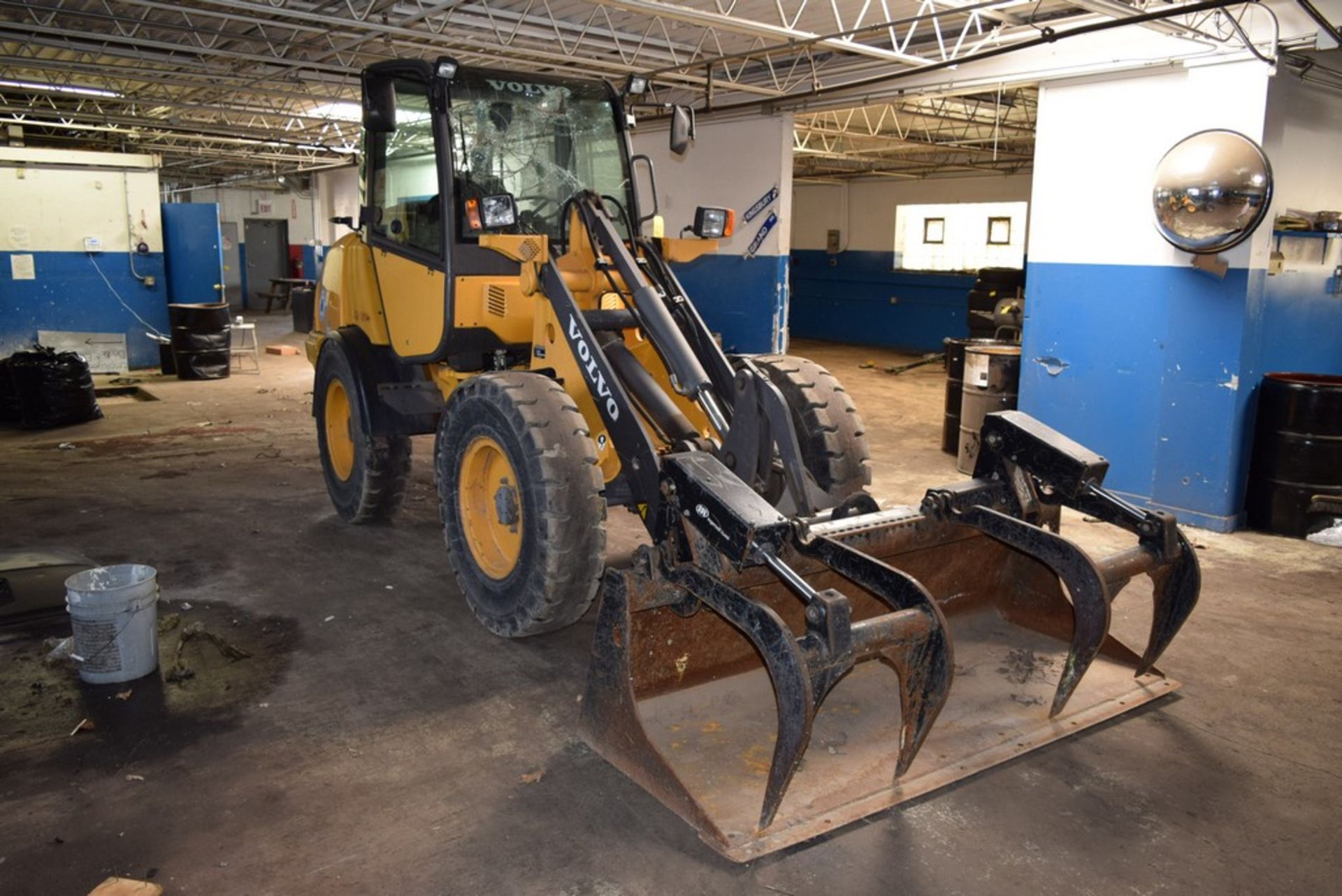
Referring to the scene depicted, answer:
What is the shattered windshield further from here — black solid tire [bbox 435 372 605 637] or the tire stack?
the tire stack

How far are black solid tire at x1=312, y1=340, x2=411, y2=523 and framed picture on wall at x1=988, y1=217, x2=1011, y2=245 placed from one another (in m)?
14.6

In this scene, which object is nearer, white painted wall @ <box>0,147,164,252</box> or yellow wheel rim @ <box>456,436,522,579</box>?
yellow wheel rim @ <box>456,436,522,579</box>

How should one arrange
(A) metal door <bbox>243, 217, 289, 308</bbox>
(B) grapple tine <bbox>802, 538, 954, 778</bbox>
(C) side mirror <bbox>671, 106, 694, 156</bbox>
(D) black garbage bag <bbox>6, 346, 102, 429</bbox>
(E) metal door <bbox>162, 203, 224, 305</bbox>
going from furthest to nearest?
1. (A) metal door <bbox>243, 217, 289, 308</bbox>
2. (E) metal door <bbox>162, 203, 224, 305</bbox>
3. (D) black garbage bag <bbox>6, 346, 102, 429</bbox>
4. (C) side mirror <bbox>671, 106, 694, 156</bbox>
5. (B) grapple tine <bbox>802, 538, 954, 778</bbox>

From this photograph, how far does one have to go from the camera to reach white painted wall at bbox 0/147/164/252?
39.5ft

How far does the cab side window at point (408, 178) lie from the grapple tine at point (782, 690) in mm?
2878

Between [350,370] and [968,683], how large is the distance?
149 inches

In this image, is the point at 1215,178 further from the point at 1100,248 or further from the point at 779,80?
the point at 779,80

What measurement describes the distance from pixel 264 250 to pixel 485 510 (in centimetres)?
2801

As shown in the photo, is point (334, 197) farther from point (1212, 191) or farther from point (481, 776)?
point (481, 776)

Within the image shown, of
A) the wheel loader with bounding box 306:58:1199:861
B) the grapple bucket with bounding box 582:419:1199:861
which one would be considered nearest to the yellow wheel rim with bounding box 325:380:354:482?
the wheel loader with bounding box 306:58:1199:861

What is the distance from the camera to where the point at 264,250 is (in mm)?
29906

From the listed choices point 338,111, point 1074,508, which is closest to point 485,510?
point 1074,508

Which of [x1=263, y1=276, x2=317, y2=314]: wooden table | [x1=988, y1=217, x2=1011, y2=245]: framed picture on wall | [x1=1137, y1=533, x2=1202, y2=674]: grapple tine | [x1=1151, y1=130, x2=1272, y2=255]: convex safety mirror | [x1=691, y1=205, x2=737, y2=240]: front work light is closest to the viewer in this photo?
[x1=1137, y1=533, x2=1202, y2=674]: grapple tine

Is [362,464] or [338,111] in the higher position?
[338,111]
